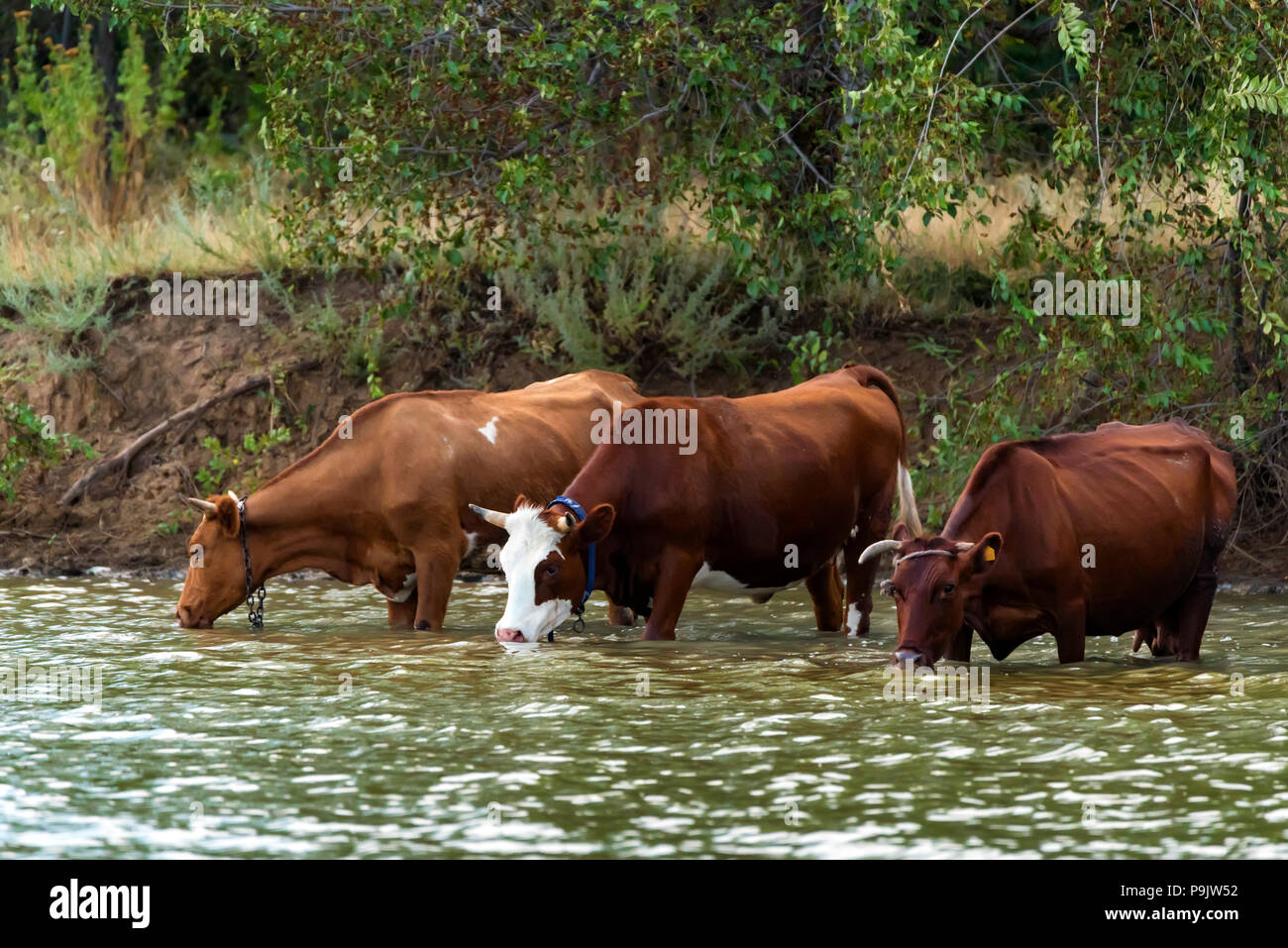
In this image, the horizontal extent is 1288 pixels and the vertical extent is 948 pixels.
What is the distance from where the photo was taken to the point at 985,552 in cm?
857

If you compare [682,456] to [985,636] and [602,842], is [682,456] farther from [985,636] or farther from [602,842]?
[602,842]

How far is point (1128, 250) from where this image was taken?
1494 cm

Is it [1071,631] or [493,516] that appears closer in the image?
[1071,631]

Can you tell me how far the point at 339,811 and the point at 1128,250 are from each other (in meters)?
10.3

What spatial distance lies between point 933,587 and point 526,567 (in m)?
2.29

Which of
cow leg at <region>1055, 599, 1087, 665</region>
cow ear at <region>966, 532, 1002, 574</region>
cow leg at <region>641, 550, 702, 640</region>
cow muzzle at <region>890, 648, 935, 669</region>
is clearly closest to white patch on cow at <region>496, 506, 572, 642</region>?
cow leg at <region>641, 550, 702, 640</region>

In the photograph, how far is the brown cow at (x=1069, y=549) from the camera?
28.3 ft

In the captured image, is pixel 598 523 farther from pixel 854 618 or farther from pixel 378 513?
pixel 854 618

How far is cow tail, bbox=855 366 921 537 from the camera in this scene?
1077 cm

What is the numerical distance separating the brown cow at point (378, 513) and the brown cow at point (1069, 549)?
110 inches

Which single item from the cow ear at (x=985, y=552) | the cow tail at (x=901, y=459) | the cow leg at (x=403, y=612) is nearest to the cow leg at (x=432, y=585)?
the cow leg at (x=403, y=612)
